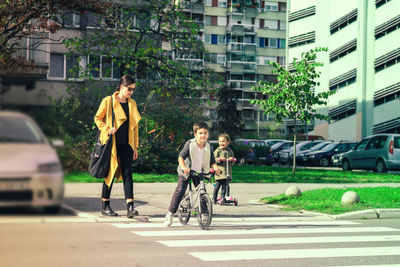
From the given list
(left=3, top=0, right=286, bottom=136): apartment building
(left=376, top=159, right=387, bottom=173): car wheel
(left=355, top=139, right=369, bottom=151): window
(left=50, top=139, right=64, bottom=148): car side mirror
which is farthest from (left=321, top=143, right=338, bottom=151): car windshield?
(left=3, top=0, right=286, bottom=136): apartment building

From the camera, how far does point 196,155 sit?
999 centimetres

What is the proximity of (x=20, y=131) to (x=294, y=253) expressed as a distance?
26.3 ft

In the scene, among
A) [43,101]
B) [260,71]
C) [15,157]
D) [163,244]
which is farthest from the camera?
[260,71]

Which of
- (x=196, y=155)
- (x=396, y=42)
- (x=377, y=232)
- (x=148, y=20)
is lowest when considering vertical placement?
(x=377, y=232)

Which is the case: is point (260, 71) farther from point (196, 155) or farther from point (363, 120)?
point (196, 155)

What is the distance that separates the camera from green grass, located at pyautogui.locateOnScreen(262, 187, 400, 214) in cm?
1385

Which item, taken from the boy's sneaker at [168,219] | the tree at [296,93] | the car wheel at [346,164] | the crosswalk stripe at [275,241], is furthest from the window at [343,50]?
the boy's sneaker at [168,219]

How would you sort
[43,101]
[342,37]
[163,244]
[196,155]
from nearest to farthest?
1. [43,101]
2. [163,244]
3. [196,155]
4. [342,37]

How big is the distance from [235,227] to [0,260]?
34.3 ft

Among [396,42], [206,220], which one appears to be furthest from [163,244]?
[396,42]

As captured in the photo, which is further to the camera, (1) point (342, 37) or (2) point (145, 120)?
(1) point (342, 37)

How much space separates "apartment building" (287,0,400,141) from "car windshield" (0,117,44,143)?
54427 mm

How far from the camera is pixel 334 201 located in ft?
48.6

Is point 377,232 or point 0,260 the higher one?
point 0,260
